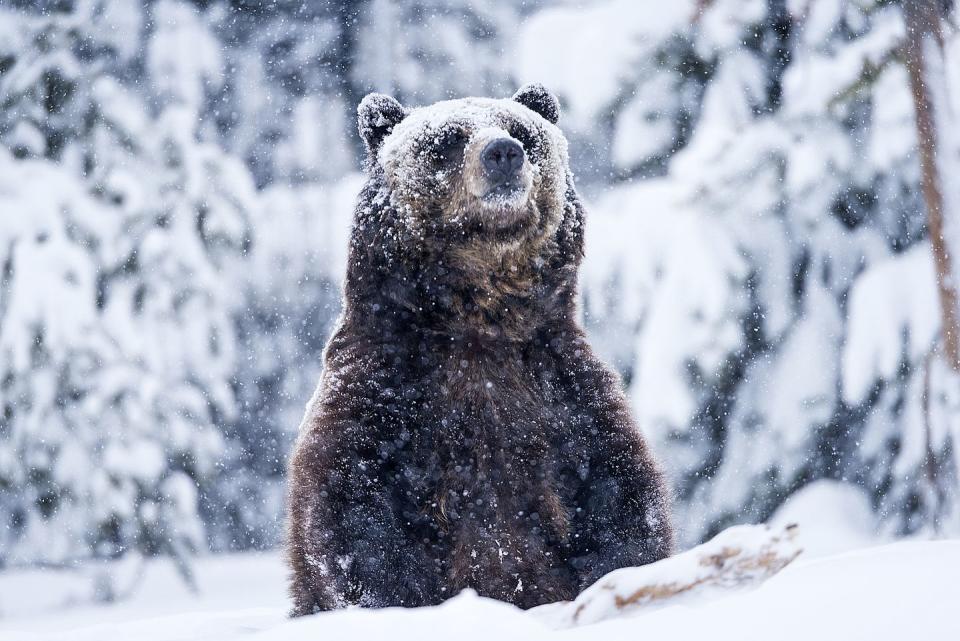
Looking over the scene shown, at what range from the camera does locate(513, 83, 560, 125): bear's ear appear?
3.07m

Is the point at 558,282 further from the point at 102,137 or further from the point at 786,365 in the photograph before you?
the point at 102,137

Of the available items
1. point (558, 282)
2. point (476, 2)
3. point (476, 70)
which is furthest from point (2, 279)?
point (558, 282)

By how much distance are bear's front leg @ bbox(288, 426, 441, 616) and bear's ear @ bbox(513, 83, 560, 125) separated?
4.11 ft

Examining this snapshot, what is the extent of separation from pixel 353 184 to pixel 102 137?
6.39 ft

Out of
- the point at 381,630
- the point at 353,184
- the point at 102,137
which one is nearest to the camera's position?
the point at 381,630

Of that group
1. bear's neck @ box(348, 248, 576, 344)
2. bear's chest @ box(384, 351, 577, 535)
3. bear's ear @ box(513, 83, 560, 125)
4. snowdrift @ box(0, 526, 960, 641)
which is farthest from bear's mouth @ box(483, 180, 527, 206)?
snowdrift @ box(0, 526, 960, 641)

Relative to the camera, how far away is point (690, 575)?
1.80 m

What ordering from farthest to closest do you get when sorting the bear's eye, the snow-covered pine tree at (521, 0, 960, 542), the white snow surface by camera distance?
the snow-covered pine tree at (521, 0, 960, 542), the bear's eye, the white snow surface

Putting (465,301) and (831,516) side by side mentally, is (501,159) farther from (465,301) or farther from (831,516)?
(831,516)

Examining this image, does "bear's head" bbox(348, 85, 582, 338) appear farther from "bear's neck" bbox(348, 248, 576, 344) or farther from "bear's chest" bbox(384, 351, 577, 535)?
"bear's chest" bbox(384, 351, 577, 535)

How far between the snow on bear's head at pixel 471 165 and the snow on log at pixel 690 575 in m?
1.10

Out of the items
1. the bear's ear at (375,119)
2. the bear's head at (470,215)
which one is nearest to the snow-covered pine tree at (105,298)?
the bear's ear at (375,119)

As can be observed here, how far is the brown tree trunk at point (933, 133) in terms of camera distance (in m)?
4.58

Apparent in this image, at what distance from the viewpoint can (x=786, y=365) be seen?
22.1 feet
